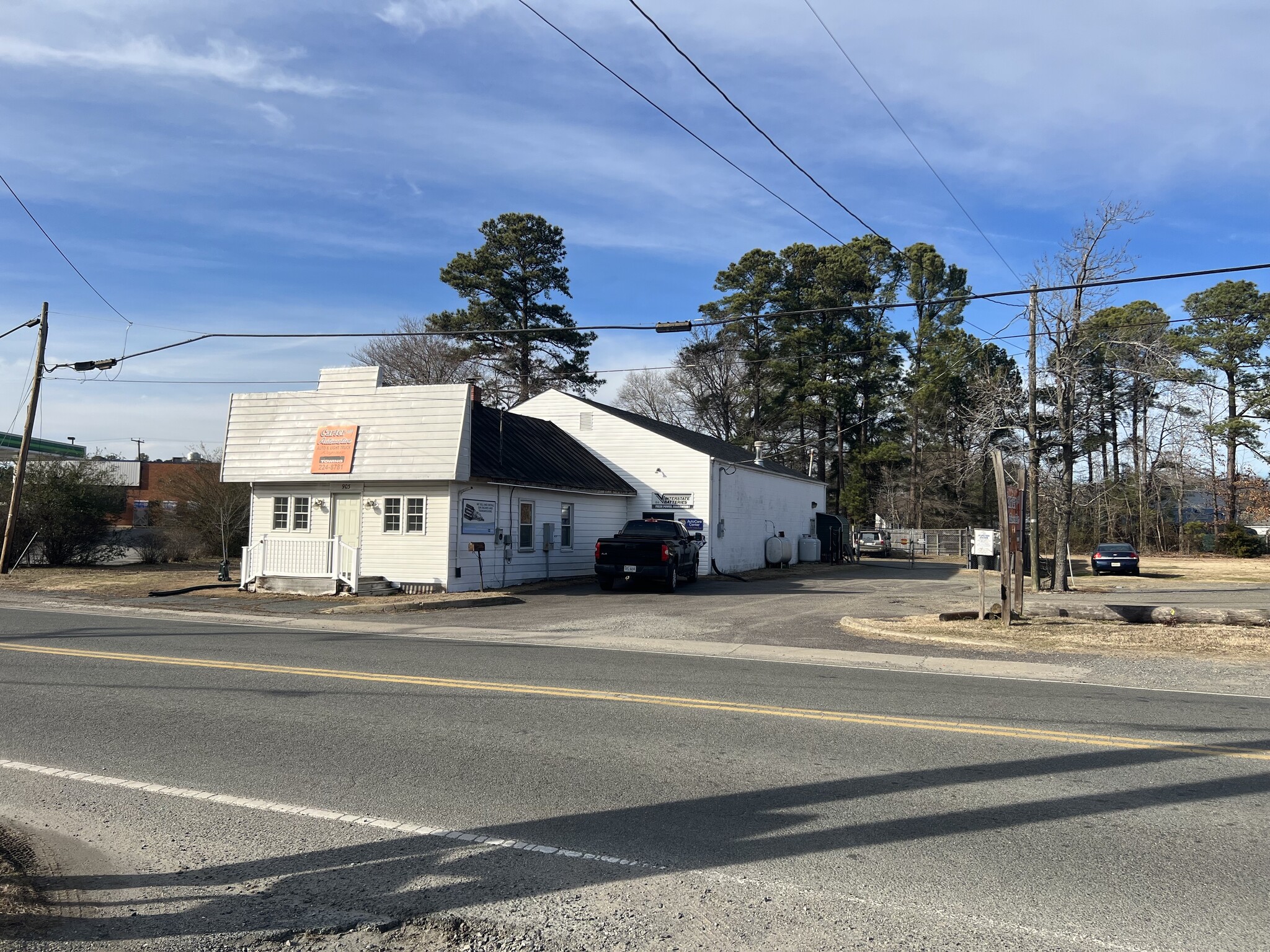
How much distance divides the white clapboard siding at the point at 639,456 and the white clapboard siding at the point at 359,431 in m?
10.4

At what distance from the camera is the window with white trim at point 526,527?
1031 inches

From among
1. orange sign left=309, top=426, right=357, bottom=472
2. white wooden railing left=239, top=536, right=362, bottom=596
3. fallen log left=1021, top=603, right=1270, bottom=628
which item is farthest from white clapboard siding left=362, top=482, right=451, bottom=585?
fallen log left=1021, top=603, right=1270, bottom=628

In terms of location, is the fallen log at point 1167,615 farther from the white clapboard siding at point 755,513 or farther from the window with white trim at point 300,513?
the window with white trim at point 300,513

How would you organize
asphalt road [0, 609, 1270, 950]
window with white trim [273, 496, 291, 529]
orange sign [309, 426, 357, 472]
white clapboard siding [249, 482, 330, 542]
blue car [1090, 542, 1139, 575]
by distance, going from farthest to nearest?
blue car [1090, 542, 1139, 575] → window with white trim [273, 496, 291, 529] → white clapboard siding [249, 482, 330, 542] → orange sign [309, 426, 357, 472] → asphalt road [0, 609, 1270, 950]

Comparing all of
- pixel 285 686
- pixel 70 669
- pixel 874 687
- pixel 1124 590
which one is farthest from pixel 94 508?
pixel 1124 590

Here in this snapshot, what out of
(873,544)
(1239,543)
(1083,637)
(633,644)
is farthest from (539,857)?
(1239,543)

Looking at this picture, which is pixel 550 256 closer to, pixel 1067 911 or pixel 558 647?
pixel 558 647

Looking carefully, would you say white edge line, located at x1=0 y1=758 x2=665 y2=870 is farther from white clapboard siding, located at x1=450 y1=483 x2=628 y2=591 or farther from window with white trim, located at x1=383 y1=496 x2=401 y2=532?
window with white trim, located at x1=383 y1=496 x2=401 y2=532

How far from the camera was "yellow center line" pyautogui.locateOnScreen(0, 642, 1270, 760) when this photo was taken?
24.3 ft

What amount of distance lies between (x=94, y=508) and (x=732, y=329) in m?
37.0

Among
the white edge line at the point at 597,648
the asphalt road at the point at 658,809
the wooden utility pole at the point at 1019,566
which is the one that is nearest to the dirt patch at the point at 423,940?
the asphalt road at the point at 658,809

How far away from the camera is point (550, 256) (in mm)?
51531

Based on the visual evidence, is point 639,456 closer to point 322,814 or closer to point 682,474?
point 682,474

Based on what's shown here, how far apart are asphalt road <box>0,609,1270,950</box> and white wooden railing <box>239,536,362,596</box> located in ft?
41.3
